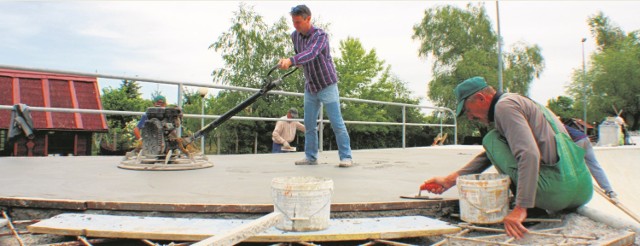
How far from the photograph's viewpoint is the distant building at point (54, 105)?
1770 cm

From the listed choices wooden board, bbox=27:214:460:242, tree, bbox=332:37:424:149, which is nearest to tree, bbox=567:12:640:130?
tree, bbox=332:37:424:149

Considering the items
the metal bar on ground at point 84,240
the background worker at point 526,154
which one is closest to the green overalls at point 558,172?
the background worker at point 526,154

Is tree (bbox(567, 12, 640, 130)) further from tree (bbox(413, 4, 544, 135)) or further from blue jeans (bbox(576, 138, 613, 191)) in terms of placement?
blue jeans (bbox(576, 138, 613, 191))

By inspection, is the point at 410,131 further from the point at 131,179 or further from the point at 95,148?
the point at 131,179

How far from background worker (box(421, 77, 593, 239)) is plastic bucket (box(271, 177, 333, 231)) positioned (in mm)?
738

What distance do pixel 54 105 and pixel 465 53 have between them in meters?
22.7

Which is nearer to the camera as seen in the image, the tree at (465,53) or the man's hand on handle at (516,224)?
the man's hand on handle at (516,224)

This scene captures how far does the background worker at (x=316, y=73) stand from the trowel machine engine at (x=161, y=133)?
3.64 feet

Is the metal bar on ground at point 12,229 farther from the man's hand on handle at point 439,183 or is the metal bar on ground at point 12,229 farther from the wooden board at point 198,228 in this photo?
the man's hand on handle at point 439,183

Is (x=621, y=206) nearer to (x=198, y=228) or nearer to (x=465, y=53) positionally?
(x=198, y=228)

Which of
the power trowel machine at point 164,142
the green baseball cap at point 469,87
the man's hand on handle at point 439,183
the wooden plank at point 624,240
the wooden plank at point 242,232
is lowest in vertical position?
the wooden plank at point 624,240

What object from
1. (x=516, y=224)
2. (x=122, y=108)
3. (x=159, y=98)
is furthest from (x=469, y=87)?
(x=122, y=108)

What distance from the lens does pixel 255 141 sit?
2448 cm

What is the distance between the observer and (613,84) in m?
33.4
